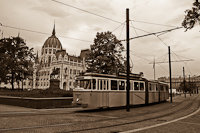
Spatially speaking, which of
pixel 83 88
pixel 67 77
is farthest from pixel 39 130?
pixel 67 77

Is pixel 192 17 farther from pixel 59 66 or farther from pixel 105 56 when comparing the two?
pixel 59 66

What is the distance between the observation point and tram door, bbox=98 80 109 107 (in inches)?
570

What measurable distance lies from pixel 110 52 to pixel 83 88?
20.5 meters

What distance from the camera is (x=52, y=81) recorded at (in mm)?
29797

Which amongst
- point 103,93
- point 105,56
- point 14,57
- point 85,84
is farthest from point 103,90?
point 14,57

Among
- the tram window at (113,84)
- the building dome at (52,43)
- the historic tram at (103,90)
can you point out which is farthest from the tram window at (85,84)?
the building dome at (52,43)

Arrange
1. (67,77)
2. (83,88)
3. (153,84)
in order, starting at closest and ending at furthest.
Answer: (83,88), (153,84), (67,77)

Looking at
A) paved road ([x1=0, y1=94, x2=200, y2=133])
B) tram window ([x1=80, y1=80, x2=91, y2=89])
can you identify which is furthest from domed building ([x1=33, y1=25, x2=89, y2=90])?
paved road ([x1=0, y1=94, x2=200, y2=133])

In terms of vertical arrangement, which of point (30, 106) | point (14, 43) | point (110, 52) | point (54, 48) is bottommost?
point (30, 106)

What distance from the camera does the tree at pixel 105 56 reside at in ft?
106

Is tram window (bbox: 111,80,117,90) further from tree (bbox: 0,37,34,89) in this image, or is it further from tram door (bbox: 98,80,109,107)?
tree (bbox: 0,37,34,89)

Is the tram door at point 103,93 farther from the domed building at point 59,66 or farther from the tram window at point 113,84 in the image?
the domed building at point 59,66

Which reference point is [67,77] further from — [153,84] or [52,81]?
[153,84]

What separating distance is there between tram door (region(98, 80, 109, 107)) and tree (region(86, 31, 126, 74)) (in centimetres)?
1707
